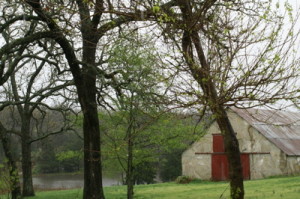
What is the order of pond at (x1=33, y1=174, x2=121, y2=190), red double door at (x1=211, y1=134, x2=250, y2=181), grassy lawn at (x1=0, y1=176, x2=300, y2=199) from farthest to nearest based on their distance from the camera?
pond at (x1=33, y1=174, x2=121, y2=190), red double door at (x1=211, y1=134, x2=250, y2=181), grassy lawn at (x1=0, y1=176, x2=300, y2=199)

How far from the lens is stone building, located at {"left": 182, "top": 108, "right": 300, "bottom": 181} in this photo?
30266 millimetres

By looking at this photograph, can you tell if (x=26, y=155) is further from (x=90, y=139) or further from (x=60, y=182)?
(x=60, y=182)

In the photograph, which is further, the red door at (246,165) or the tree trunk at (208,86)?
the red door at (246,165)

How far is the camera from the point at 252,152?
3219cm

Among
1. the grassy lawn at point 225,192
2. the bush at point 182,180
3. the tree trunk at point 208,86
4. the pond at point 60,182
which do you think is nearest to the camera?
the tree trunk at point 208,86

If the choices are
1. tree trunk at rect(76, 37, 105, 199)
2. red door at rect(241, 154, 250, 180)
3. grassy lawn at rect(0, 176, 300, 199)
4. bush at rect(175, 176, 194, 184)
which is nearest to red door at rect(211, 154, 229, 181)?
red door at rect(241, 154, 250, 180)

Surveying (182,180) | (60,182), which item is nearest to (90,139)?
(182,180)

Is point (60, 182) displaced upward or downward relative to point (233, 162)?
downward

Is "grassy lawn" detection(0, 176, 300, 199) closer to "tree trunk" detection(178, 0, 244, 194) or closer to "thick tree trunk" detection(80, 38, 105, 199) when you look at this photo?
"tree trunk" detection(178, 0, 244, 194)

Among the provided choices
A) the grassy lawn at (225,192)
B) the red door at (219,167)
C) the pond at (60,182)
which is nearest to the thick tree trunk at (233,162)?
the grassy lawn at (225,192)

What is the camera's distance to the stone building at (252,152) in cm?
3027

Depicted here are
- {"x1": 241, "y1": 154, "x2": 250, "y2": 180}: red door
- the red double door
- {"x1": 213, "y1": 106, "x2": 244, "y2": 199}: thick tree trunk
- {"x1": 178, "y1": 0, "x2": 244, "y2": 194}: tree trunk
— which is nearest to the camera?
{"x1": 178, "y1": 0, "x2": 244, "y2": 194}: tree trunk

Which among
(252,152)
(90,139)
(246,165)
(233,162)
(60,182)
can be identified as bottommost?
(60,182)

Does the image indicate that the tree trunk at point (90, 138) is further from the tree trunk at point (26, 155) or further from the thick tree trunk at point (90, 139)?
the tree trunk at point (26, 155)
